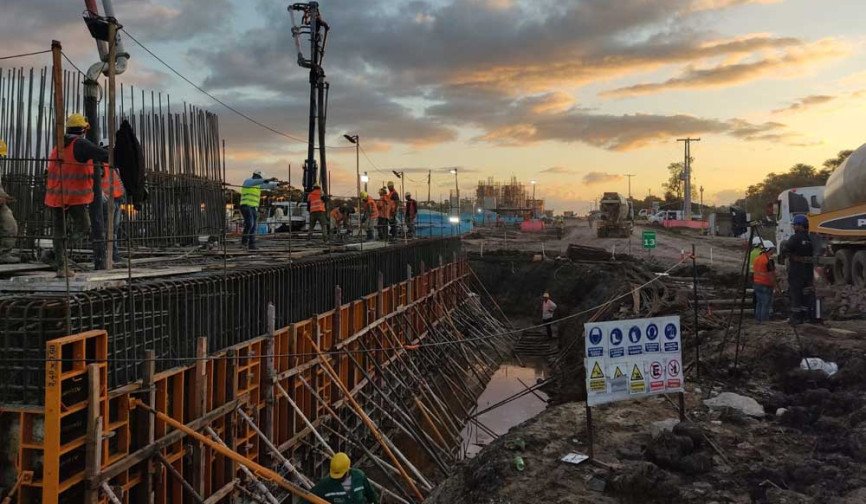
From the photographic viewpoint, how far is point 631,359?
710 centimetres

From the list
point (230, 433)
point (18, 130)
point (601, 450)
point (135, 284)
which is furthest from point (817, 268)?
point (18, 130)

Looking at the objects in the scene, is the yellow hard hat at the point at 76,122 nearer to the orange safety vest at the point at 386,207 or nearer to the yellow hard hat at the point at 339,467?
the yellow hard hat at the point at 339,467

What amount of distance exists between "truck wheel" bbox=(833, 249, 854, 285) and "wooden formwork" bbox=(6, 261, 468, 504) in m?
14.5

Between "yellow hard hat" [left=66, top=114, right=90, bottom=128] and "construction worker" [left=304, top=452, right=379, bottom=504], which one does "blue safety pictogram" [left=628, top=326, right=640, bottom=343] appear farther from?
"yellow hard hat" [left=66, top=114, right=90, bottom=128]

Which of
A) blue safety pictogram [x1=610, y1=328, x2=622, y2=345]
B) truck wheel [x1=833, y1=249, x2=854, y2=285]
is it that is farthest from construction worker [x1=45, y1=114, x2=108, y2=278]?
truck wheel [x1=833, y1=249, x2=854, y2=285]

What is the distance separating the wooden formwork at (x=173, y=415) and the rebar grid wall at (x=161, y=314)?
0.63 feet

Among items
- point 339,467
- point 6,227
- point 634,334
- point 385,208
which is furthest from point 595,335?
point 385,208

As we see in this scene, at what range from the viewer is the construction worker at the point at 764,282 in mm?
12254

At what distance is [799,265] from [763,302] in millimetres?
1572

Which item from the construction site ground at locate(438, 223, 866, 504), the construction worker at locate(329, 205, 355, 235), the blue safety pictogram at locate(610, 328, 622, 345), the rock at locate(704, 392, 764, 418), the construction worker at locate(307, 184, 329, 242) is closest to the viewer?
the construction site ground at locate(438, 223, 866, 504)

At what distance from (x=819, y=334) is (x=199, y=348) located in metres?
11.4

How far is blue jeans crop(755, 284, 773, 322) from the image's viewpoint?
12898 mm

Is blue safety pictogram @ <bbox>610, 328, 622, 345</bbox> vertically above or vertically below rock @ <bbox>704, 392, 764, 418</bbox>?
above

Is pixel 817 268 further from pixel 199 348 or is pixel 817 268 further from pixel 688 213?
pixel 688 213
